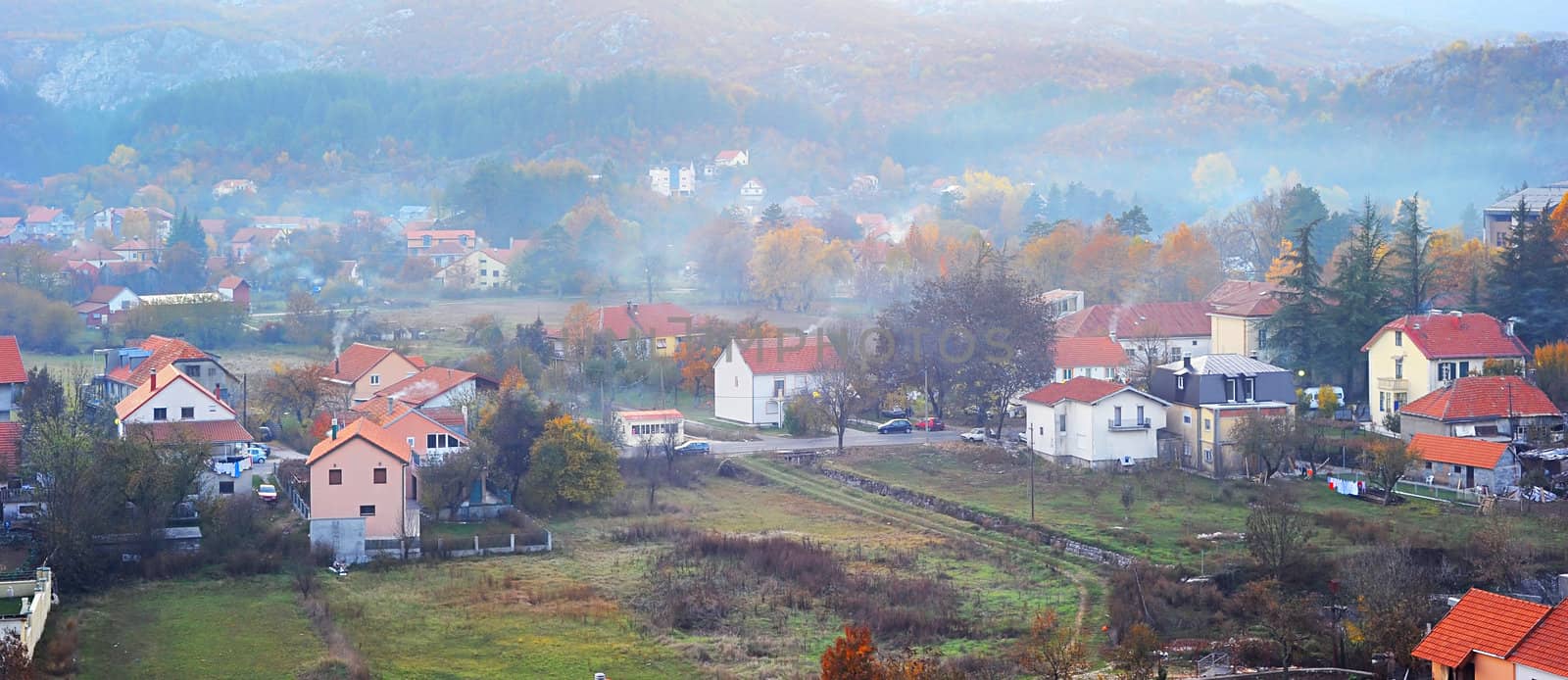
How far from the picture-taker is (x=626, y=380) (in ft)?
126

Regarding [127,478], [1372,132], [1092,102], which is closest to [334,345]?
[127,478]

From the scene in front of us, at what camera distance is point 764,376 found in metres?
35.1

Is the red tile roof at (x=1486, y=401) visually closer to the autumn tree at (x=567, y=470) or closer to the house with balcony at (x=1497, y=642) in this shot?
the house with balcony at (x=1497, y=642)

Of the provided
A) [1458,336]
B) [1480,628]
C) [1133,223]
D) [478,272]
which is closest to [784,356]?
[1458,336]

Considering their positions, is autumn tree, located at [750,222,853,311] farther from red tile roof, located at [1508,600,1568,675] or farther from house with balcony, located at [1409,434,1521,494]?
red tile roof, located at [1508,600,1568,675]

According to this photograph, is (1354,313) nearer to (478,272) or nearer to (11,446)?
(11,446)

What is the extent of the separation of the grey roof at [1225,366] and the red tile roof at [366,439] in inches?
563

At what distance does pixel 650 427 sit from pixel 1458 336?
15.7m

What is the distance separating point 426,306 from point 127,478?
1333 inches

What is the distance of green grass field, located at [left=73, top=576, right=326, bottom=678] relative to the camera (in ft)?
56.7

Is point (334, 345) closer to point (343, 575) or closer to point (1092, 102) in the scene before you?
point (343, 575)

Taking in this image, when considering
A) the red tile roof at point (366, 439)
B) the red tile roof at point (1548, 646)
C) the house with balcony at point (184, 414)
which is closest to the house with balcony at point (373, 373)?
the house with balcony at point (184, 414)

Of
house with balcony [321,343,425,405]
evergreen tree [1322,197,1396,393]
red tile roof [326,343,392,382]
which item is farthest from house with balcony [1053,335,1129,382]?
red tile roof [326,343,392,382]

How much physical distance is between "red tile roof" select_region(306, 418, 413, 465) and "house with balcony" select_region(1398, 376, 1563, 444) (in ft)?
57.3
